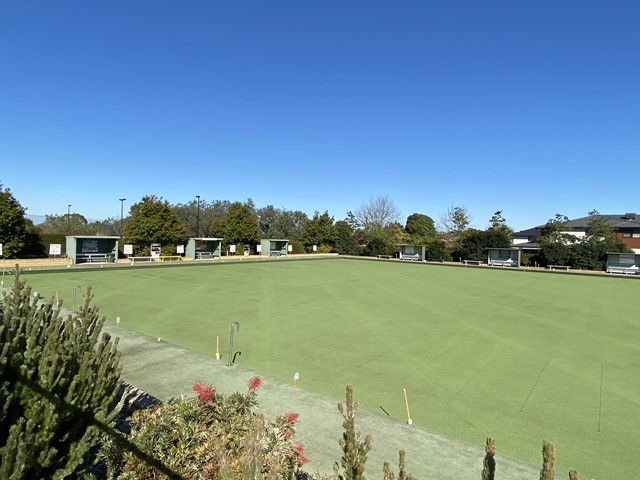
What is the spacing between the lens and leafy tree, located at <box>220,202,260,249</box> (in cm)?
4531

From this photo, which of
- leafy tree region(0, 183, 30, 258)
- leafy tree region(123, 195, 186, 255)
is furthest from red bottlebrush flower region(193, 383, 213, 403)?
leafy tree region(123, 195, 186, 255)

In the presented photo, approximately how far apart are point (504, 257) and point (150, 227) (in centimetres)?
3685

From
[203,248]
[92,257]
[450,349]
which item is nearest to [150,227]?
[203,248]

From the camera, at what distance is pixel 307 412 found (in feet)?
17.7

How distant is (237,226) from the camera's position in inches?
1788

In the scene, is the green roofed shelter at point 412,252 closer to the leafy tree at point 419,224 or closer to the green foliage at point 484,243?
the green foliage at point 484,243

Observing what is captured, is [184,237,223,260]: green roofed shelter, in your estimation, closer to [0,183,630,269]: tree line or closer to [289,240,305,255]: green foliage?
[0,183,630,269]: tree line

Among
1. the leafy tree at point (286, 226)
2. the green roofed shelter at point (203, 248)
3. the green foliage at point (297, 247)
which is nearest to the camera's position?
the green roofed shelter at point (203, 248)

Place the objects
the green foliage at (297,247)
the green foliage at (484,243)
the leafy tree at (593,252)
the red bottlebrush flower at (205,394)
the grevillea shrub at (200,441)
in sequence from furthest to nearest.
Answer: the green foliage at (297,247)
the green foliage at (484,243)
the leafy tree at (593,252)
the red bottlebrush flower at (205,394)
the grevillea shrub at (200,441)

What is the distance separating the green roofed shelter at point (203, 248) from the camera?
38.1m

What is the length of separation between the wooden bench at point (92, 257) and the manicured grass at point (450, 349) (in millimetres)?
9231

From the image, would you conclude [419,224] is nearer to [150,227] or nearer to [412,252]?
[412,252]

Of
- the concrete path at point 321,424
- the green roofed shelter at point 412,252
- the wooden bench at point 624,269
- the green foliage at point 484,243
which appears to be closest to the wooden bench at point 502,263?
the green foliage at point 484,243

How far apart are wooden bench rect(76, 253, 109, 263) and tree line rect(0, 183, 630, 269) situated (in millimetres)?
4240
